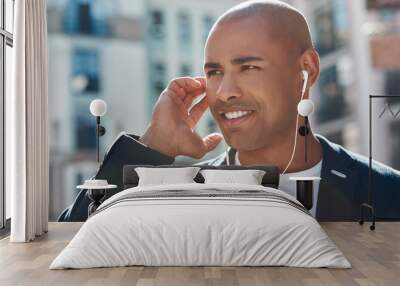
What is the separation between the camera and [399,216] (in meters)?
7.02

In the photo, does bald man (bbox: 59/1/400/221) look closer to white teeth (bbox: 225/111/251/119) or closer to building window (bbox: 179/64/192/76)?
white teeth (bbox: 225/111/251/119)

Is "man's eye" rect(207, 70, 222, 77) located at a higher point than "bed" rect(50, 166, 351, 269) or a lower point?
higher

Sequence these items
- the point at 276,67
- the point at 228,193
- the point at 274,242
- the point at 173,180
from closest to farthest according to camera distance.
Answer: the point at 274,242 < the point at 228,193 < the point at 173,180 < the point at 276,67

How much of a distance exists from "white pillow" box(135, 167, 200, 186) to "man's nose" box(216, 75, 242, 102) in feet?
3.25

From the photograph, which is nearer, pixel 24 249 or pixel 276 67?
pixel 24 249

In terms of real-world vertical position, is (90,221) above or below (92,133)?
below

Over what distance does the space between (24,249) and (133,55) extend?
2.87m

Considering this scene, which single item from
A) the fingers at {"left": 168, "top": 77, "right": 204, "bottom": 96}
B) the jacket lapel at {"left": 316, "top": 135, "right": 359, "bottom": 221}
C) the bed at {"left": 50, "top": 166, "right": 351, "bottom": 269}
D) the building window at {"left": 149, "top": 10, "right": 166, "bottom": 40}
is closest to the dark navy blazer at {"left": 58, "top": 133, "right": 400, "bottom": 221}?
the jacket lapel at {"left": 316, "top": 135, "right": 359, "bottom": 221}

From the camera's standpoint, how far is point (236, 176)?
628cm

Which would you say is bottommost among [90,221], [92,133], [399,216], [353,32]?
[399,216]

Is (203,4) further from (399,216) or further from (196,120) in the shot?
(399,216)

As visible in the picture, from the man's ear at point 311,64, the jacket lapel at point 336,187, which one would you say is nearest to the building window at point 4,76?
the man's ear at point 311,64

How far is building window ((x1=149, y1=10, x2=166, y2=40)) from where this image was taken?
7.19 metres

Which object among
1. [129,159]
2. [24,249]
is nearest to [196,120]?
[129,159]
